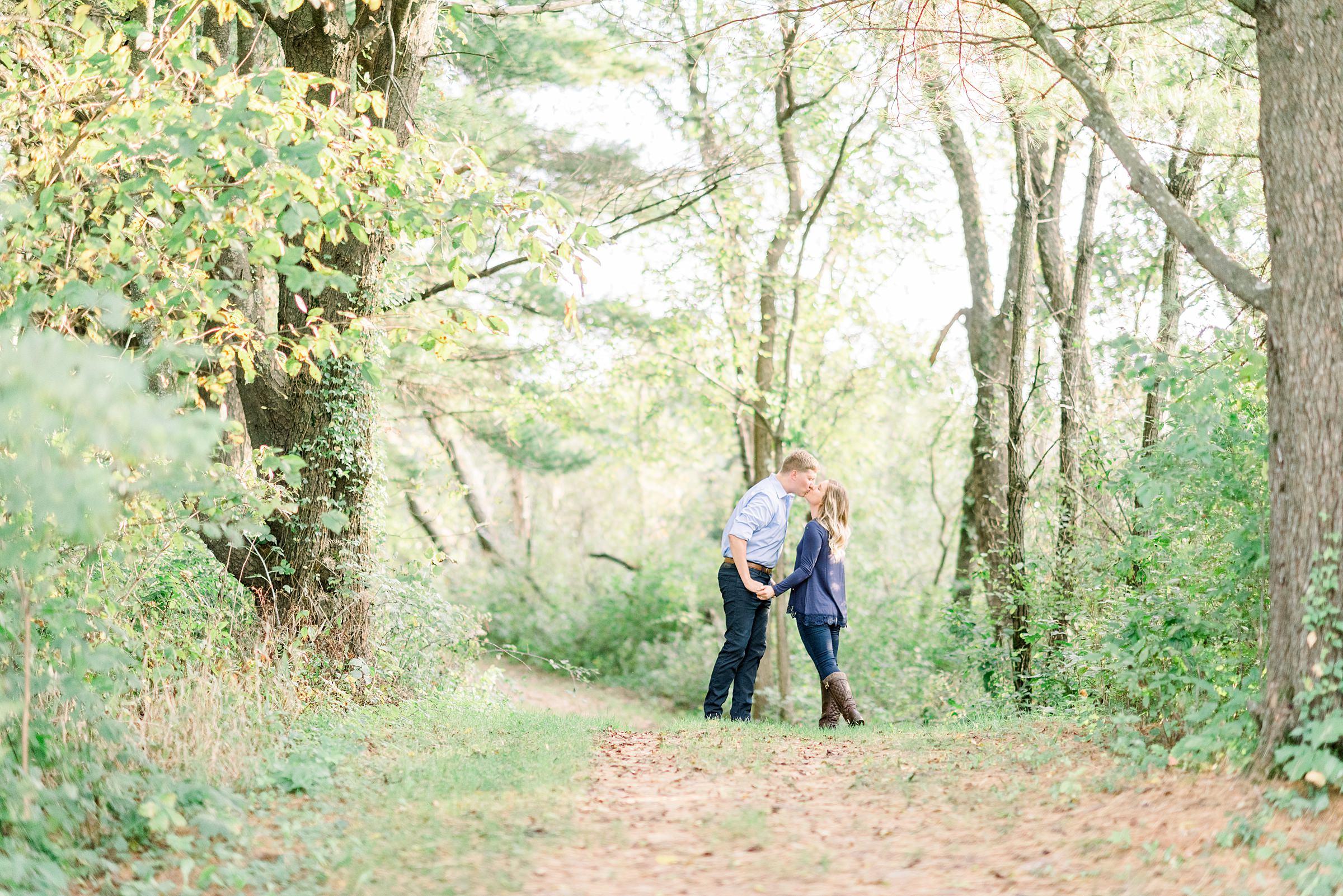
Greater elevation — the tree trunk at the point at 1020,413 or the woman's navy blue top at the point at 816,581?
the tree trunk at the point at 1020,413

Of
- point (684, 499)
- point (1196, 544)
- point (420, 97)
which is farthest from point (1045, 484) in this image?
point (684, 499)

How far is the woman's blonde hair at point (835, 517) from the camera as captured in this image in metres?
7.69

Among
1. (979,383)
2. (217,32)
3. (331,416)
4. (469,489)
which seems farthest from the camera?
(979,383)

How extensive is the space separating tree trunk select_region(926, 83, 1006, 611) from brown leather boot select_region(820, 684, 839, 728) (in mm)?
2973

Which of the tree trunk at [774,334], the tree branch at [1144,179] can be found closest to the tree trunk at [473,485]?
the tree trunk at [774,334]

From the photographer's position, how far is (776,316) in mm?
14664

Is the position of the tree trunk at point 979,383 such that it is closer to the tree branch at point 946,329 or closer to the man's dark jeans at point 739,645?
the tree branch at point 946,329

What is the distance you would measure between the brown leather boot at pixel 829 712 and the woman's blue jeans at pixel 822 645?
0.38 ft

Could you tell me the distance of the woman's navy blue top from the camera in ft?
25.0

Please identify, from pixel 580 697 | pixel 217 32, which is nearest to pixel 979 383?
pixel 217 32

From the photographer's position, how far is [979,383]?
11.4 metres

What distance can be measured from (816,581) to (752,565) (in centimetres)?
49

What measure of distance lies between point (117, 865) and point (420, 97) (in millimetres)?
8415

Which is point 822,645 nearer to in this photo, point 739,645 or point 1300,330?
point 739,645
